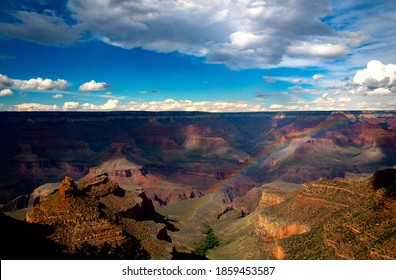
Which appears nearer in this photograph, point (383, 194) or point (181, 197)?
point (383, 194)

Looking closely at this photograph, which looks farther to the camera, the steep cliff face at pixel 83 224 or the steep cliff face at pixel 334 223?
the steep cliff face at pixel 83 224

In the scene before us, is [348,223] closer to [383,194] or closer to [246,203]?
[383,194]

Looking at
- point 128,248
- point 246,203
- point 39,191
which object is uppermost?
point 128,248

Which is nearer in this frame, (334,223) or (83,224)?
(83,224)

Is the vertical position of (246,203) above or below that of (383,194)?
below

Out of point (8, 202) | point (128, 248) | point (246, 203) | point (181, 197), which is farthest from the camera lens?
point (181, 197)

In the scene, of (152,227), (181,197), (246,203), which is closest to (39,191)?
(181,197)

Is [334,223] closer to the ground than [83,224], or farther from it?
closer to the ground

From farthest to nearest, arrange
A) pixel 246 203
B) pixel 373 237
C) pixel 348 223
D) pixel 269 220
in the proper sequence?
1. pixel 246 203
2. pixel 269 220
3. pixel 348 223
4. pixel 373 237

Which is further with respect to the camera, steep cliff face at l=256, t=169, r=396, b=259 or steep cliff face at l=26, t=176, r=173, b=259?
steep cliff face at l=26, t=176, r=173, b=259

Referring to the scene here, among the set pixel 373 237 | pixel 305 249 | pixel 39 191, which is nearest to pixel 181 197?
pixel 39 191
